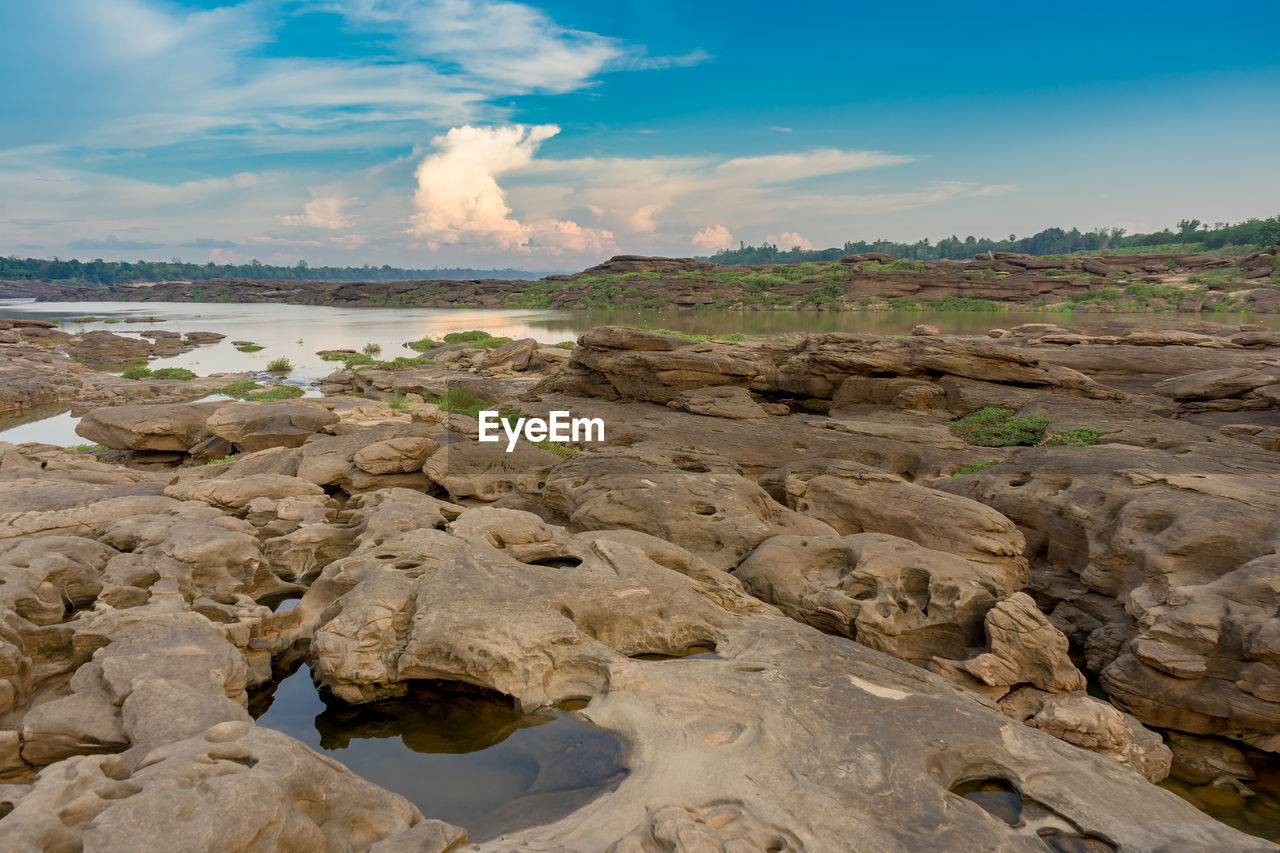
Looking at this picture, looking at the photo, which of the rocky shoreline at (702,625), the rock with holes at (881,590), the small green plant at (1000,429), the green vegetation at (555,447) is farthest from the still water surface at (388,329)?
the small green plant at (1000,429)

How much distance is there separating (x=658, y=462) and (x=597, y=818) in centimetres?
1016

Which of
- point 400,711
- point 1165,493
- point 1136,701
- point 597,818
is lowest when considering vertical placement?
point 1136,701

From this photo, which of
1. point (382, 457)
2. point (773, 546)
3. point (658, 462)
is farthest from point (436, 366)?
point (773, 546)

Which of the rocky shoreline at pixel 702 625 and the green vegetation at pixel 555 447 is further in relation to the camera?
the green vegetation at pixel 555 447

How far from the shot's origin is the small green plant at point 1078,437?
16969 millimetres

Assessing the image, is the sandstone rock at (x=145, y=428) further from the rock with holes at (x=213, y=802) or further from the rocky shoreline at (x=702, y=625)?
the rock with holes at (x=213, y=802)

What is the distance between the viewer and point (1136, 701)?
8.77 meters

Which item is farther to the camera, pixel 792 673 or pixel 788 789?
pixel 792 673

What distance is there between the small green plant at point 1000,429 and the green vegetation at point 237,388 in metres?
29.7

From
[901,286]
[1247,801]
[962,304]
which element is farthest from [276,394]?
[901,286]

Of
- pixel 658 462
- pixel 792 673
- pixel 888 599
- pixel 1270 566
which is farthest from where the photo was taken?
pixel 658 462

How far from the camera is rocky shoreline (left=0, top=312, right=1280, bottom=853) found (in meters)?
4.95

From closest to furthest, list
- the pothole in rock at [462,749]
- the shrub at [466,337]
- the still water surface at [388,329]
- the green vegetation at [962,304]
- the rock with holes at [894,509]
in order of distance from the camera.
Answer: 1. the pothole in rock at [462,749]
2. the rock with holes at [894,509]
3. the still water surface at [388,329]
4. the shrub at [466,337]
5. the green vegetation at [962,304]

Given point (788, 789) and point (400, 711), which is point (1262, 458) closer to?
point (788, 789)
